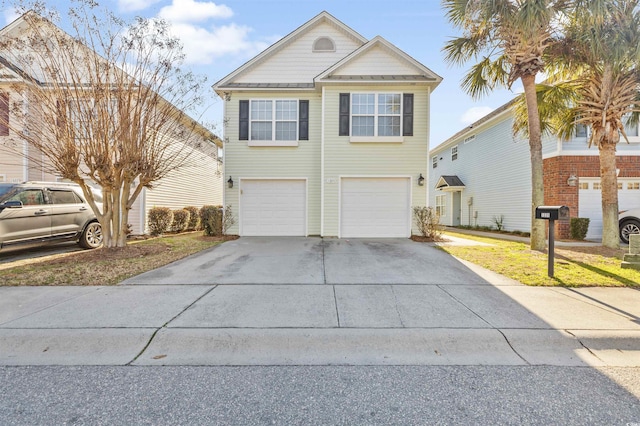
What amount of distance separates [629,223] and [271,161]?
42.7 ft

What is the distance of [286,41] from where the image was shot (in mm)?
12297

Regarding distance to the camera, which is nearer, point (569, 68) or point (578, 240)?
point (569, 68)

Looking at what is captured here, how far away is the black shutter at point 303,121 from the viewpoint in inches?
464

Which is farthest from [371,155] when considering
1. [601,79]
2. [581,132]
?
[581,132]

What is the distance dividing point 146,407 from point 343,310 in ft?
8.29

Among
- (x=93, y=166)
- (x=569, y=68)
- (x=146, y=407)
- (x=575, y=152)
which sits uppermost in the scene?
(x=569, y=68)

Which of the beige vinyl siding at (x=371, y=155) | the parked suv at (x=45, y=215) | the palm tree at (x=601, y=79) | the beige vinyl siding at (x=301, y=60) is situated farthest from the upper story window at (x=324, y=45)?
the parked suv at (x=45, y=215)

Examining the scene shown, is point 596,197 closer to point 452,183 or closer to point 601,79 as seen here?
point 601,79

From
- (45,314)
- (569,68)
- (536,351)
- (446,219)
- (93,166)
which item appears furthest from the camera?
(446,219)

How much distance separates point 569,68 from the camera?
30.0 ft

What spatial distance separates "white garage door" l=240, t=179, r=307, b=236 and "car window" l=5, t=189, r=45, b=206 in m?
5.74

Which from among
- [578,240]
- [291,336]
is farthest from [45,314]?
[578,240]

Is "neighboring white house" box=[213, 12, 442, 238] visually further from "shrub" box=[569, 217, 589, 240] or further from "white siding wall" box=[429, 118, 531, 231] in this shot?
"shrub" box=[569, 217, 589, 240]

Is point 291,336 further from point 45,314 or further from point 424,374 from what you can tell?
point 45,314
